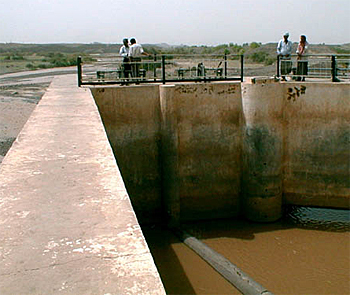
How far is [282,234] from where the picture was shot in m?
11.4

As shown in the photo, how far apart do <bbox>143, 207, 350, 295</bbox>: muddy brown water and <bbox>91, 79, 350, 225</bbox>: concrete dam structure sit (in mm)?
442

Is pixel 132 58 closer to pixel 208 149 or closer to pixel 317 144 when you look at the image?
pixel 208 149

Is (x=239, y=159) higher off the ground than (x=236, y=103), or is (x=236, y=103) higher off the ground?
(x=236, y=103)

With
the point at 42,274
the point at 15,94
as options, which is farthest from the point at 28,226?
the point at 15,94

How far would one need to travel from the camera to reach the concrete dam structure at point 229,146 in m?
11.8

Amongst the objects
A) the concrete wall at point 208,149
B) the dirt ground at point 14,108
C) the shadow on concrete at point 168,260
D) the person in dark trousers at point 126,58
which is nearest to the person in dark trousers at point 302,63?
the concrete wall at point 208,149

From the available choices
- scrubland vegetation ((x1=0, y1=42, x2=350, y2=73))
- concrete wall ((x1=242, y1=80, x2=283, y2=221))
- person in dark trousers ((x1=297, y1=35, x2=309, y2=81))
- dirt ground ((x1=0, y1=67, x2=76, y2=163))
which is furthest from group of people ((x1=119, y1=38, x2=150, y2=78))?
person in dark trousers ((x1=297, y1=35, x2=309, y2=81))

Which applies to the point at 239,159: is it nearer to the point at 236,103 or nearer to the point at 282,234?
the point at 236,103

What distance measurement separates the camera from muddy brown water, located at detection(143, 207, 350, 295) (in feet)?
30.3

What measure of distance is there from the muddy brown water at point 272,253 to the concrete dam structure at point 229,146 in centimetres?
44

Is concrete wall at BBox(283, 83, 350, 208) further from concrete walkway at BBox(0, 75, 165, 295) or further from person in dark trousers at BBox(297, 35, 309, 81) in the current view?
concrete walkway at BBox(0, 75, 165, 295)

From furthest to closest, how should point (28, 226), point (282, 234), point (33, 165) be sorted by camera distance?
point (282, 234)
point (33, 165)
point (28, 226)

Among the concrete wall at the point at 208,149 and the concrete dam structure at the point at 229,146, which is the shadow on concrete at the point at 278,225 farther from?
the concrete wall at the point at 208,149

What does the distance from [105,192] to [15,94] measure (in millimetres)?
19084
